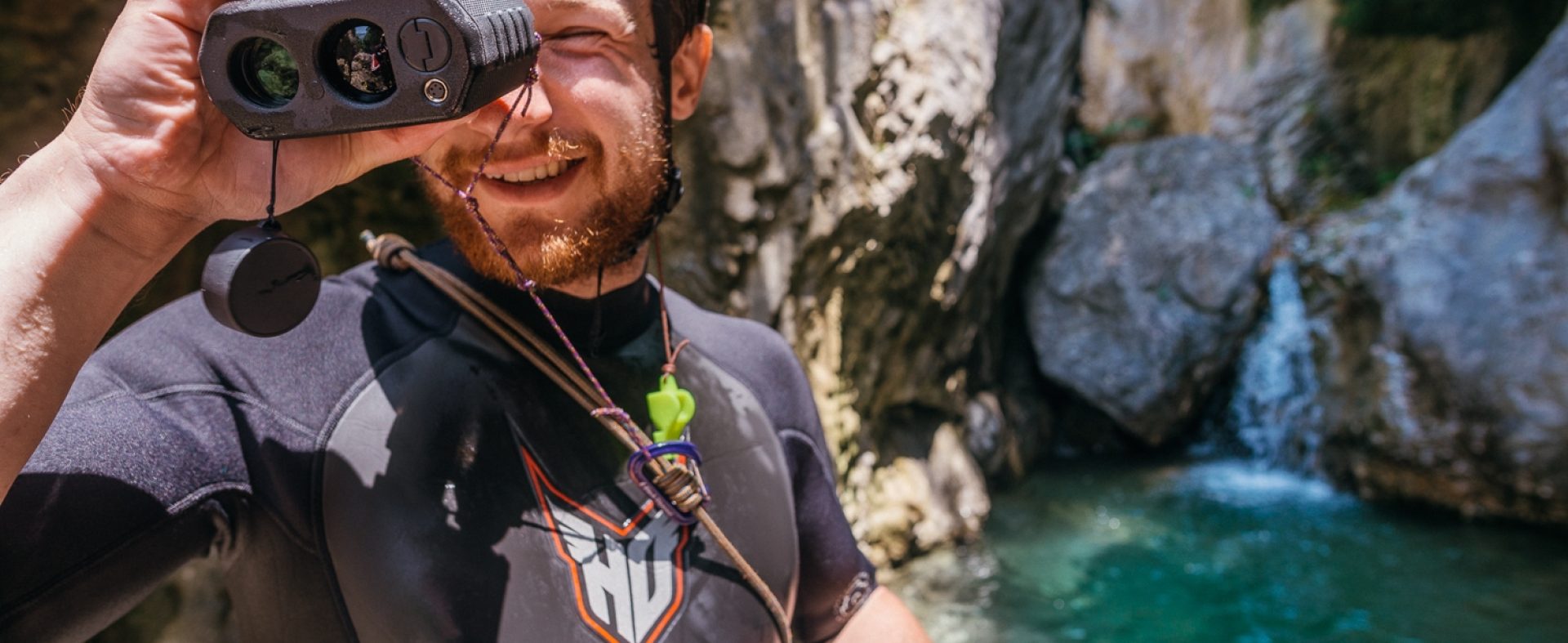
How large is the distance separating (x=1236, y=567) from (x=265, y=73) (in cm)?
489

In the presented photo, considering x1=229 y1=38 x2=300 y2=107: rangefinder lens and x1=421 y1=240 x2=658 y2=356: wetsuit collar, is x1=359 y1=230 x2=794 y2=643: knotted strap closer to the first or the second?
x1=421 y1=240 x2=658 y2=356: wetsuit collar

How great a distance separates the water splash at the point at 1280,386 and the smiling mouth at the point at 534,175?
237 inches

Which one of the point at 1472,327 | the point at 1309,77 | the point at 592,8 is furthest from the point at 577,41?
the point at 1309,77

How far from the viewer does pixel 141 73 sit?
679mm

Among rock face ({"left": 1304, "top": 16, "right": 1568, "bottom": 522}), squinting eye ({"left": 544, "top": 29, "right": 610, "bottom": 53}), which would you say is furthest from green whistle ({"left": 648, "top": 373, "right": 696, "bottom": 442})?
rock face ({"left": 1304, "top": 16, "right": 1568, "bottom": 522})

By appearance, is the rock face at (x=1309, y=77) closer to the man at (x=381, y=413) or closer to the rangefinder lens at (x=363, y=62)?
the man at (x=381, y=413)

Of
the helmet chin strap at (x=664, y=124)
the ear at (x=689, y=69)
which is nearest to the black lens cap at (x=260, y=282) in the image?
the helmet chin strap at (x=664, y=124)

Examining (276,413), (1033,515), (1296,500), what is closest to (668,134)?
(276,413)

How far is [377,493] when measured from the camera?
99 cm

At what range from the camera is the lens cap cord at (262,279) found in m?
0.79

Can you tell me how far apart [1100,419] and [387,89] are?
646 cm

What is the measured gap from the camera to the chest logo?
1.03 metres

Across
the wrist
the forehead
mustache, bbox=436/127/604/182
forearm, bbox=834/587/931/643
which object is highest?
the forehead

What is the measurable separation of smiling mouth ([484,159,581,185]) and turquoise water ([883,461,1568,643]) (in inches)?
128
